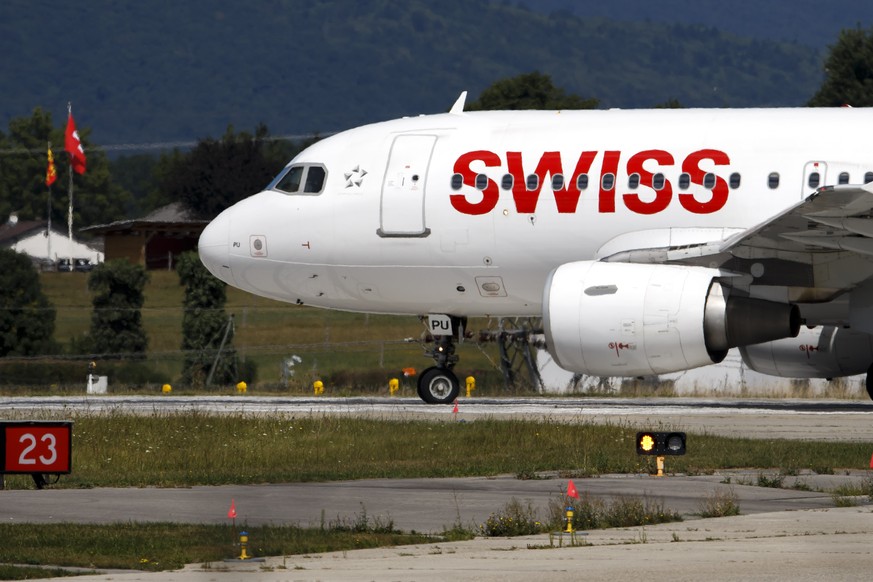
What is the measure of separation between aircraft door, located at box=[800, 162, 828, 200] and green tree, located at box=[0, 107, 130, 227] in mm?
111848

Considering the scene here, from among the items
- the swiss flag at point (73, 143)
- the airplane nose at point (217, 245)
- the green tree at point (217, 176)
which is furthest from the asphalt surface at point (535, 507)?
the green tree at point (217, 176)

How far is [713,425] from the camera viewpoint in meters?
23.0

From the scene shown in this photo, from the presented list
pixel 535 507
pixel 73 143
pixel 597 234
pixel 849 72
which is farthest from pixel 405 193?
pixel 73 143

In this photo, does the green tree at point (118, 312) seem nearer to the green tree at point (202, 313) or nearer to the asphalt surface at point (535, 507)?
the green tree at point (202, 313)

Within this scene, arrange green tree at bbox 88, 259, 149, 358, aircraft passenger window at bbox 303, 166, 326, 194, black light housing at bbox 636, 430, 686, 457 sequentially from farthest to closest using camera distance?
green tree at bbox 88, 259, 149, 358, aircraft passenger window at bbox 303, 166, 326, 194, black light housing at bbox 636, 430, 686, 457

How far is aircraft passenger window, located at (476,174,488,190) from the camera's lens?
85.8ft

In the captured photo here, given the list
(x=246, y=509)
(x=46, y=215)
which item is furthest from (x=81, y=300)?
(x=46, y=215)

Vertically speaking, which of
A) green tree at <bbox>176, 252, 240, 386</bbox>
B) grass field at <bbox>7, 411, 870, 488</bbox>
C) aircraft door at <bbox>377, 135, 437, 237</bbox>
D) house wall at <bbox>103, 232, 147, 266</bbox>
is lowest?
grass field at <bbox>7, 411, 870, 488</bbox>

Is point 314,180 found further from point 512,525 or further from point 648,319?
point 512,525

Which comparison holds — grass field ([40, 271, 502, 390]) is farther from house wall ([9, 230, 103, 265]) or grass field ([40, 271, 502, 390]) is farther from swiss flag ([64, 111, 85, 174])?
house wall ([9, 230, 103, 265])

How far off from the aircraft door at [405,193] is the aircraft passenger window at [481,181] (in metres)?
0.85

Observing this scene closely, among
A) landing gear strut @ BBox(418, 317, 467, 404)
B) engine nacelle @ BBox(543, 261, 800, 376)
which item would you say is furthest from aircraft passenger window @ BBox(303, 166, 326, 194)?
engine nacelle @ BBox(543, 261, 800, 376)

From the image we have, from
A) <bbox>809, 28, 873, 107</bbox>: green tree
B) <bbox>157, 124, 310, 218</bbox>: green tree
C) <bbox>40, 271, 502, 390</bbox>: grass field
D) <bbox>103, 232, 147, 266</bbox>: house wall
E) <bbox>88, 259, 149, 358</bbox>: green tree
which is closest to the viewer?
<bbox>40, 271, 502, 390</bbox>: grass field

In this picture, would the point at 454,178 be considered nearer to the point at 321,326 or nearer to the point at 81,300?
the point at 321,326
